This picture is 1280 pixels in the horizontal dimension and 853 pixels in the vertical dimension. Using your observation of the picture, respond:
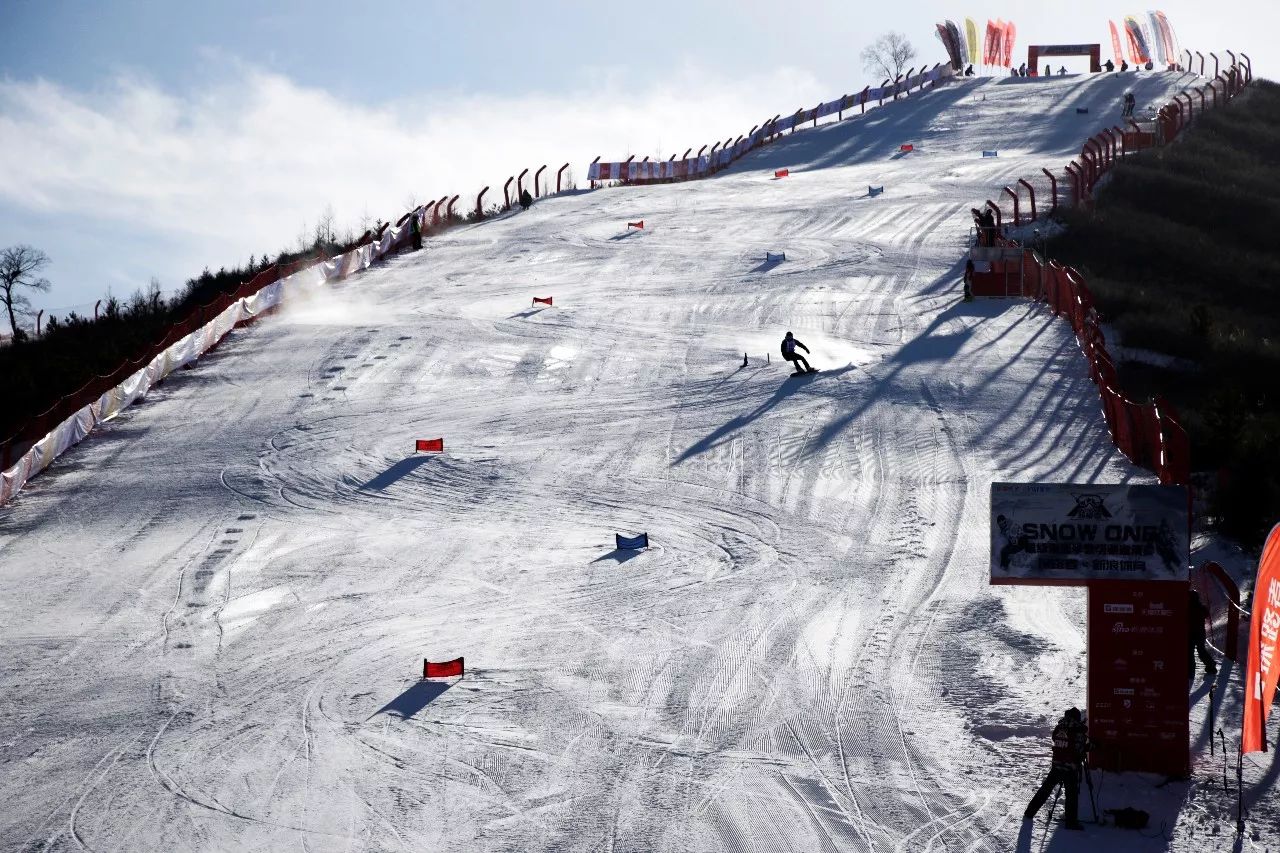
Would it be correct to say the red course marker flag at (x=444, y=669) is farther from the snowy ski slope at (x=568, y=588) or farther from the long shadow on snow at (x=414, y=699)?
the snowy ski slope at (x=568, y=588)

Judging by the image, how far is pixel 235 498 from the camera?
21656 mm

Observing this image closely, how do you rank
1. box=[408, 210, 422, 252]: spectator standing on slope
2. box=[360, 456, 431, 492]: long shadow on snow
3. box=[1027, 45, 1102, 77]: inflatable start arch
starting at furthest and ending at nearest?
box=[1027, 45, 1102, 77]: inflatable start arch < box=[408, 210, 422, 252]: spectator standing on slope < box=[360, 456, 431, 492]: long shadow on snow

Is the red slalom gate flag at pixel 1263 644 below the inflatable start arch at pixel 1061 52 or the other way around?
below

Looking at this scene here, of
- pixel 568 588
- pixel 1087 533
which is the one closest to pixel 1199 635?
pixel 1087 533

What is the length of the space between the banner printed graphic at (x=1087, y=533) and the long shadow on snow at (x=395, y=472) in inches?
463

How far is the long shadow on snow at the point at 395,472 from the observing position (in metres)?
22.0

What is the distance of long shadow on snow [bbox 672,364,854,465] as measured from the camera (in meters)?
23.1

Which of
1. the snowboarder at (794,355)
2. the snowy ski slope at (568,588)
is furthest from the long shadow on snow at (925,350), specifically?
the snowboarder at (794,355)

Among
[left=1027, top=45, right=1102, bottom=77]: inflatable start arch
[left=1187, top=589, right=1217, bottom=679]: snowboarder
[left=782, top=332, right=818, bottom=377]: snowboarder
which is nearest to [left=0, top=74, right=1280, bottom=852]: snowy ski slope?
[left=782, top=332, right=818, bottom=377]: snowboarder

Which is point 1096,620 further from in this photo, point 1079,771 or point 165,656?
point 165,656

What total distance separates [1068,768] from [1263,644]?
1.94 m

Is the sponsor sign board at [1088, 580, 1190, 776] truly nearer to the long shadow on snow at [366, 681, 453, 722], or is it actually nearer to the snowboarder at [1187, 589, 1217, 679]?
the snowboarder at [1187, 589, 1217, 679]

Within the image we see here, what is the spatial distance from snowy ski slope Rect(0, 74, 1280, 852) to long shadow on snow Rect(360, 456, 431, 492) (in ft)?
0.27

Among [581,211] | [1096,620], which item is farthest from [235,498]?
[581,211]
